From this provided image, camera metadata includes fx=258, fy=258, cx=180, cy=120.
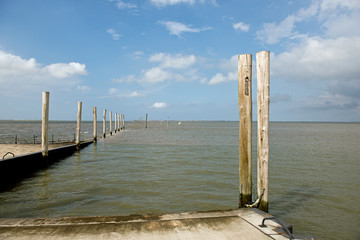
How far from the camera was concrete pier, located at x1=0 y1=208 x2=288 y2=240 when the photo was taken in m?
3.51

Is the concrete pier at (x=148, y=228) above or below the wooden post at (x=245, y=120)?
below

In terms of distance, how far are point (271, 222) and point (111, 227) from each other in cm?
243

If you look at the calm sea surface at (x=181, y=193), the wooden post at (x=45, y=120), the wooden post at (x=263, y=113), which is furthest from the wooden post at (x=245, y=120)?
the wooden post at (x=45, y=120)

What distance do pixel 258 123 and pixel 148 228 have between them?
287cm

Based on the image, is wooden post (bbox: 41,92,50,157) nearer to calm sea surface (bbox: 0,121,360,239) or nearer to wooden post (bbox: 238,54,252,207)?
calm sea surface (bbox: 0,121,360,239)

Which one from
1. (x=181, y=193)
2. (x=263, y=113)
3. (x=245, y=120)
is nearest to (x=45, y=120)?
(x=181, y=193)

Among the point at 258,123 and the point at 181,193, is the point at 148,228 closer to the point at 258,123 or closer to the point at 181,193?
the point at 258,123

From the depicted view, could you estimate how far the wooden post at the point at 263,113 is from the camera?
493cm

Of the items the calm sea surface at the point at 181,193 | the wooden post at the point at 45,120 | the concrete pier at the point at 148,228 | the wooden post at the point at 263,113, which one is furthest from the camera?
the wooden post at the point at 45,120

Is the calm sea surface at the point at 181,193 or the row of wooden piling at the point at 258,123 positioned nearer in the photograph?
the row of wooden piling at the point at 258,123

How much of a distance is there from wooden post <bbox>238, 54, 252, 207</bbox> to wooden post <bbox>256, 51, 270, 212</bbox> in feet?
0.82

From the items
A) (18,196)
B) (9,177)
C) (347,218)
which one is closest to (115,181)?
(18,196)

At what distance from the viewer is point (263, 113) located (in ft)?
16.4

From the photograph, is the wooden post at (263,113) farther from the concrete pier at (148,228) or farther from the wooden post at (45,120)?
the wooden post at (45,120)
